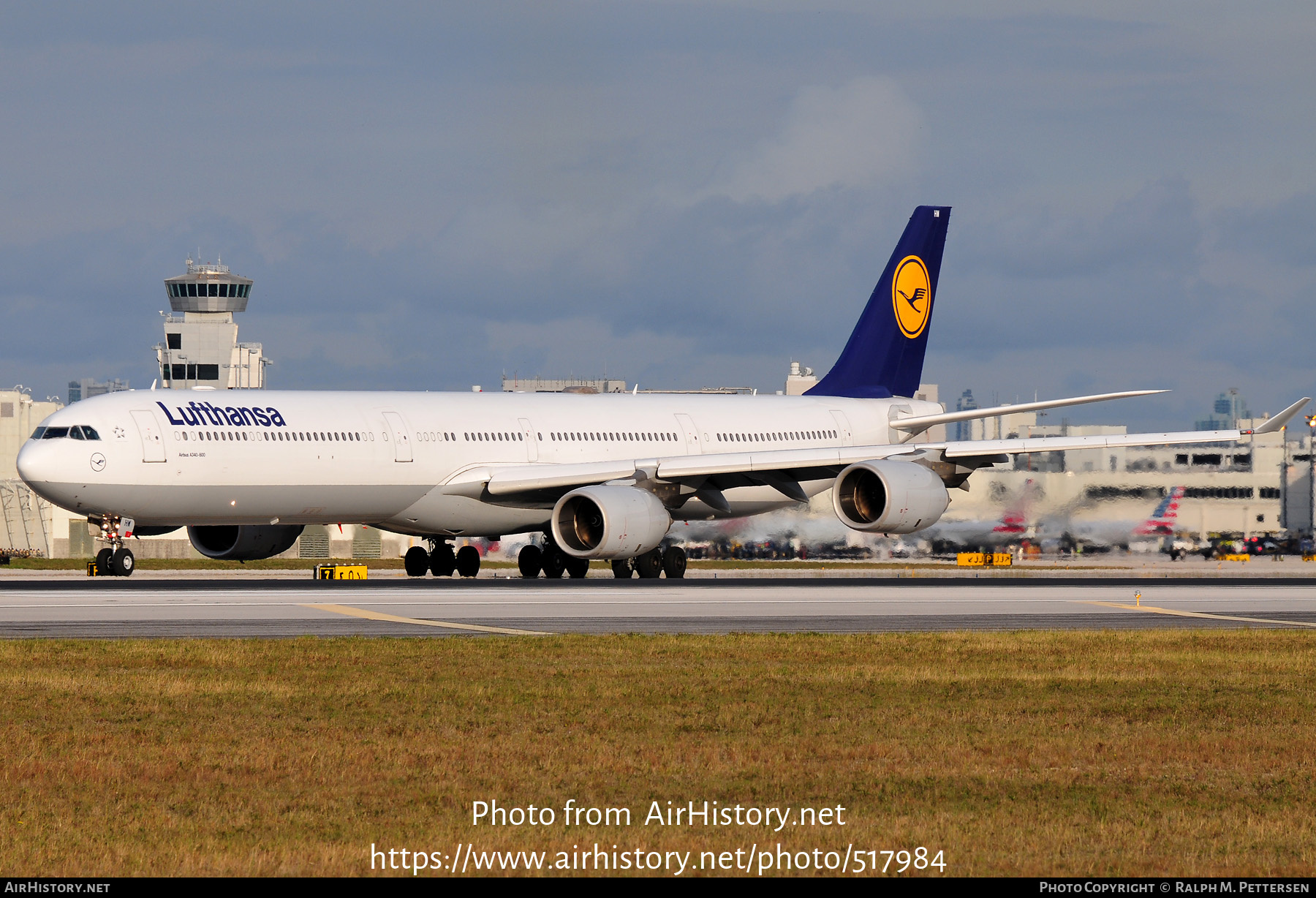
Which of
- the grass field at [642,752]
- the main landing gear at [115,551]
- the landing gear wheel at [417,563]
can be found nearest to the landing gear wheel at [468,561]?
the landing gear wheel at [417,563]

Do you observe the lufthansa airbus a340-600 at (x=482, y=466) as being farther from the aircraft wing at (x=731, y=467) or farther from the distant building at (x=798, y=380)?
the distant building at (x=798, y=380)

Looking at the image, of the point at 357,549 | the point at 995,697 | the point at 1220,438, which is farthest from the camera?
the point at 357,549

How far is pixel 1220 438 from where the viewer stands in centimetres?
4019

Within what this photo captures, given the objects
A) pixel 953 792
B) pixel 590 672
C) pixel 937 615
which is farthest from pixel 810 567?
pixel 953 792

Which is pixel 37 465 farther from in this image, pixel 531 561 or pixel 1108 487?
pixel 1108 487

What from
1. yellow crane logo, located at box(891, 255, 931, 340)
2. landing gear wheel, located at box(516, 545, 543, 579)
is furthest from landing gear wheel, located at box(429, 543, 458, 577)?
yellow crane logo, located at box(891, 255, 931, 340)

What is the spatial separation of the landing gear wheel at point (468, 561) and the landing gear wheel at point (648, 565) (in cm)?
479

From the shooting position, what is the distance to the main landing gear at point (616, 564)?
1670 inches

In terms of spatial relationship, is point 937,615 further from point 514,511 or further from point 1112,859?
point 1112,859

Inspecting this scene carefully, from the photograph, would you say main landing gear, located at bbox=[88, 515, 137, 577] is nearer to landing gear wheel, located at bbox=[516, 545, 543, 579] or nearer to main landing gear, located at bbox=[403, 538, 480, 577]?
main landing gear, located at bbox=[403, 538, 480, 577]

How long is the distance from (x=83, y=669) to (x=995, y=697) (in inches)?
Answer: 378

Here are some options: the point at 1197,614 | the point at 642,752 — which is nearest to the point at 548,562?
the point at 1197,614

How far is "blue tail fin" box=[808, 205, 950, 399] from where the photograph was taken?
50.1 metres

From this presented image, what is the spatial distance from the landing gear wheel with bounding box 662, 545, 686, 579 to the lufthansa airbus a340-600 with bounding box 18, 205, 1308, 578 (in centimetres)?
5
